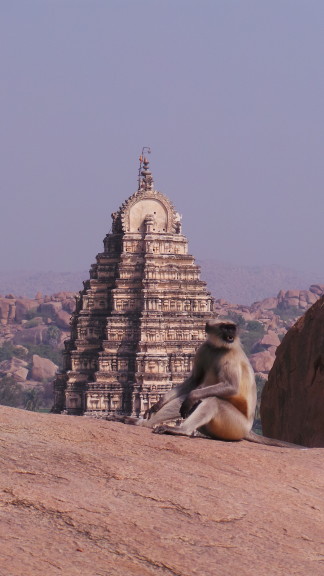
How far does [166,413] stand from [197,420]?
53cm

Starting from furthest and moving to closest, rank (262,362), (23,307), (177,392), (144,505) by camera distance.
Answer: (23,307) → (262,362) → (177,392) → (144,505)

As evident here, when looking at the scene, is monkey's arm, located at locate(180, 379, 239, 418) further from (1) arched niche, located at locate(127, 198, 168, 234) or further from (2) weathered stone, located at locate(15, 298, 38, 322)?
(2) weathered stone, located at locate(15, 298, 38, 322)

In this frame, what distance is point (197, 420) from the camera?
7.39 m

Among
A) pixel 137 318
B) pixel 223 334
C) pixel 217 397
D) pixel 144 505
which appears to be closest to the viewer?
pixel 144 505

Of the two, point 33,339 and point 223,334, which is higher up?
point 33,339

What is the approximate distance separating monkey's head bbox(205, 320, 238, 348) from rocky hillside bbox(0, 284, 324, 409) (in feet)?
236

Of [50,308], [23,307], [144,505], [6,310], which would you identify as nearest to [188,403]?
[144,505]

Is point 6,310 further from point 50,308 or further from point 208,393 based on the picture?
point 208,393

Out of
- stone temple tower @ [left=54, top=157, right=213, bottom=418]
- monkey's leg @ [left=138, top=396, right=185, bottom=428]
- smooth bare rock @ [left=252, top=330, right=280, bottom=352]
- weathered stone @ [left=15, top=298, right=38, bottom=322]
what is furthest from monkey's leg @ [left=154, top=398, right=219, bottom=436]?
weathered stone @ [left=15, top=298, right=38, bottom=322]

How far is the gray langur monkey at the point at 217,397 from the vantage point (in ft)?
24.5

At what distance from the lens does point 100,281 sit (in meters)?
43.4

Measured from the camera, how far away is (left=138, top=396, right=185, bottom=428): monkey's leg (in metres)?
7.80

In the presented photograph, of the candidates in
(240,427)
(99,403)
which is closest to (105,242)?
(99,403)

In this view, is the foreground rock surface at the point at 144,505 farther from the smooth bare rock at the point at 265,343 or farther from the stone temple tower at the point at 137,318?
the smooth bare rock at the point at 265,343
